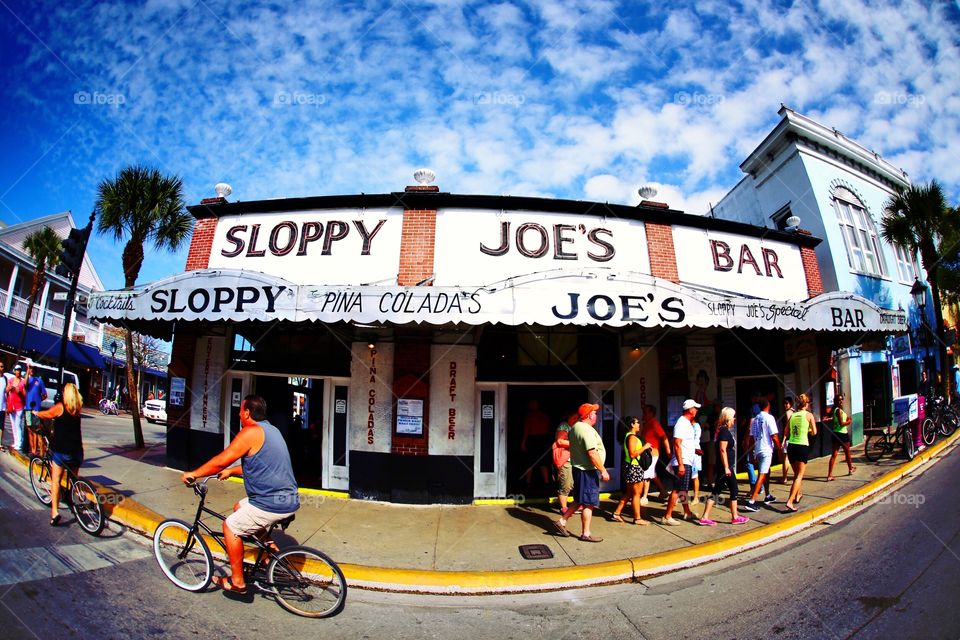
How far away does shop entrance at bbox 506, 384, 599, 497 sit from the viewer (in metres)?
8.00

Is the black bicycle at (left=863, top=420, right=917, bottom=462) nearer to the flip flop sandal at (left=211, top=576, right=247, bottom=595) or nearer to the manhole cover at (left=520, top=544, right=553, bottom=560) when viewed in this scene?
the manhole cover at (left=520, top=544, right=553, bottom=560)

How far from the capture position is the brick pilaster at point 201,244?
9109mm

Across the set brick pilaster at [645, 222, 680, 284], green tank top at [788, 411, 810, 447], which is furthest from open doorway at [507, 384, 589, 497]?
green tank top at [788, 411, 810, 447]

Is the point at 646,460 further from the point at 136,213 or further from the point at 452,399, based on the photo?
the point at 136,213

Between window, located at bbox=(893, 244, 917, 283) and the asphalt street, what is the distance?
16000 mm

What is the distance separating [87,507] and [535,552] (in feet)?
18.8

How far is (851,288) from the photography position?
13.7 m

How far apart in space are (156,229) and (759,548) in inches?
609

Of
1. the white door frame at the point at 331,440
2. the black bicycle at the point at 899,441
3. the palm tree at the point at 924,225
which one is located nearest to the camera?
the white door frame at the point at 331,440

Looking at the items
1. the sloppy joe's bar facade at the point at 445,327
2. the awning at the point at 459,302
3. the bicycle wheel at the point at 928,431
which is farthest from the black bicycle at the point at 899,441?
the awning at the point at 459,302

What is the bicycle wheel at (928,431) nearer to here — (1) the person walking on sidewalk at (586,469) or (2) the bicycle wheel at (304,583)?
(1) the person walking on sidewalk at (586,469)

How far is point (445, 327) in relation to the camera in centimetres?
741

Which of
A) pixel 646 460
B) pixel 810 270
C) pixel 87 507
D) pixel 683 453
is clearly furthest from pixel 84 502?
pixel 810 270

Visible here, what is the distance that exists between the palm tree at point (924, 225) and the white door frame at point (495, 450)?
1651 cm
